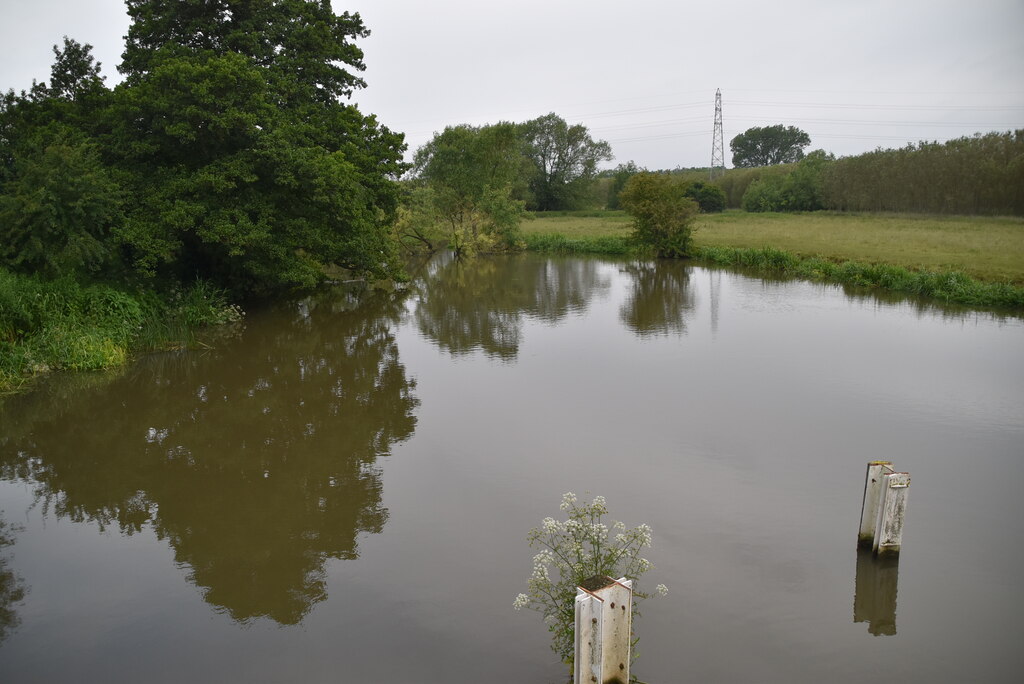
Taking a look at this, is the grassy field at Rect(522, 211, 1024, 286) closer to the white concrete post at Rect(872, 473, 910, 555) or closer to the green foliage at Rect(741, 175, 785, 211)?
the green foliage at Rect(741, 175, 785, 211)

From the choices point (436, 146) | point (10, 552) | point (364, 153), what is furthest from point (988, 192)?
point (10, 552)

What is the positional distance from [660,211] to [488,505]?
2613cm

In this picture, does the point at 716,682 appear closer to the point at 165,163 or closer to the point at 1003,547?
the point at 1003,547

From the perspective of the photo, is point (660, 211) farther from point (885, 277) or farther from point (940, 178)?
point (940, 178)

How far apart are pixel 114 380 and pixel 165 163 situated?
285 inches

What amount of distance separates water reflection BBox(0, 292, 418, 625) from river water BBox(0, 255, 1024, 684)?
1.7 inches

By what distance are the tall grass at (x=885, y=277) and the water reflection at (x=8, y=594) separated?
21692 mm

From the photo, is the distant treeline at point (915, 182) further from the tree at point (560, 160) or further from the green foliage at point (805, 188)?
the tree at point (560, 160)

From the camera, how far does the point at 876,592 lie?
5.88m

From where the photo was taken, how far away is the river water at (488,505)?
527 centimetres

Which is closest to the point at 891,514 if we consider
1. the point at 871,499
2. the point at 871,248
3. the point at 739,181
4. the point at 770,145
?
the point at 871,499

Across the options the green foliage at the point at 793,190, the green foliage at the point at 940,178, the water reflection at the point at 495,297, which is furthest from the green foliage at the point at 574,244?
the green foliage at the point at 793,190

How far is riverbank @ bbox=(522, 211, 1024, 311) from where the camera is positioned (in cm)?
2080

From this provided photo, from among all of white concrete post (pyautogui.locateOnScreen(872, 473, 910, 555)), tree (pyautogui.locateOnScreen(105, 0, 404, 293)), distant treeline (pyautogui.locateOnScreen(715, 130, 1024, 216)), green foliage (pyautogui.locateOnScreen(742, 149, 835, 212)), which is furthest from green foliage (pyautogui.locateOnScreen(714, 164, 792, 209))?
white concrete post (pyautogui.locateOnScreen(872, 473, 910, 555))
